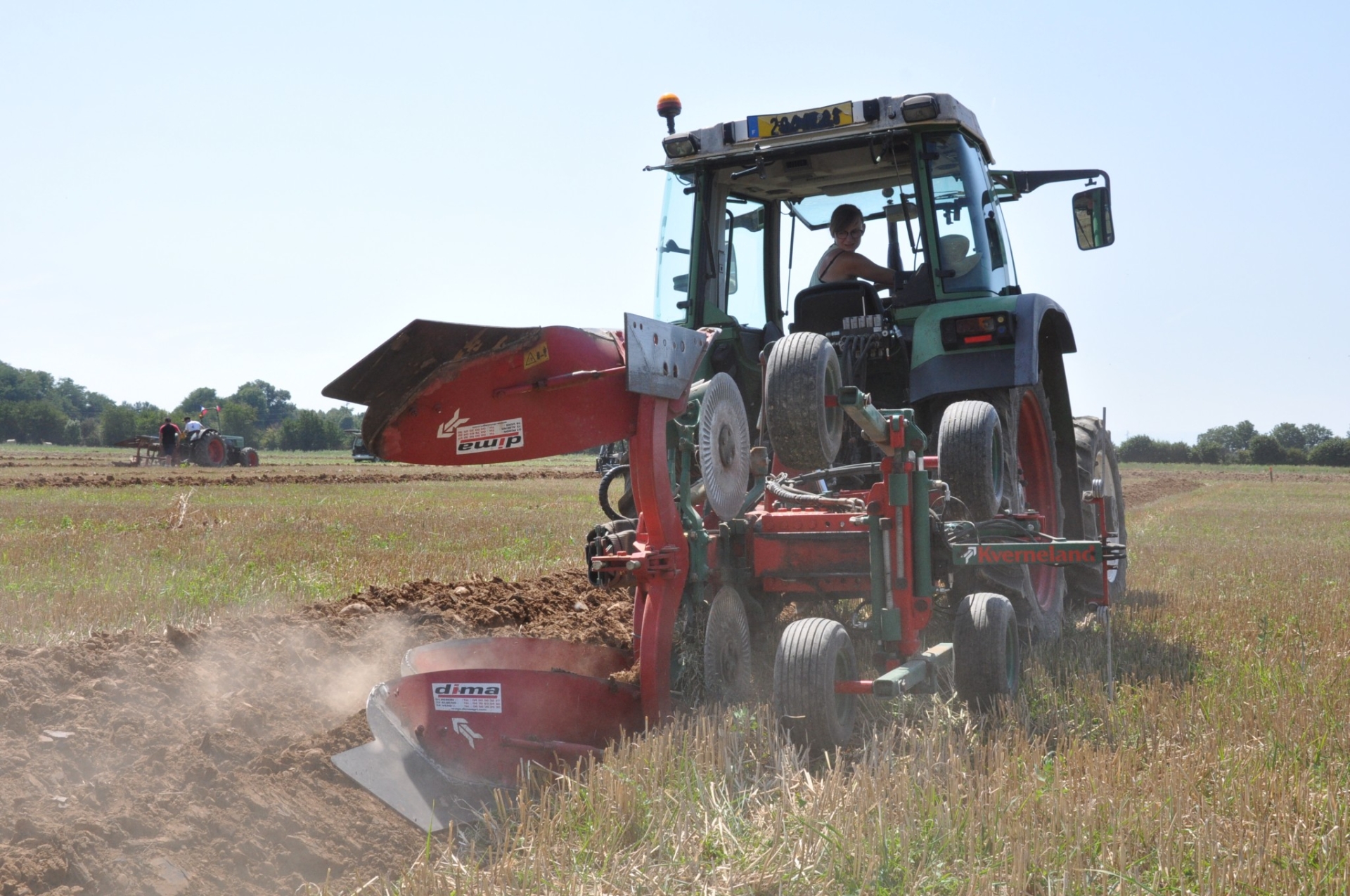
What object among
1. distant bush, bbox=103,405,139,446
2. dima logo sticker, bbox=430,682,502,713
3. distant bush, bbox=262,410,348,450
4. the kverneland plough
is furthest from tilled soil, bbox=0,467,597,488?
distant bush, bbox=103,405,139,446

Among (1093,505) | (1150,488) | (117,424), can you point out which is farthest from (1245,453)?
(117,424)

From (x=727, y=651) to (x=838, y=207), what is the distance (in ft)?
8.28

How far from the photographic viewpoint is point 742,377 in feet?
17.3

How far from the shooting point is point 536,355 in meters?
3.14

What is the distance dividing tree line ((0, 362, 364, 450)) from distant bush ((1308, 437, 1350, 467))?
4968cm

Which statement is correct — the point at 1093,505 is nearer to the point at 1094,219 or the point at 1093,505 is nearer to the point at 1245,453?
the point at 1094,219

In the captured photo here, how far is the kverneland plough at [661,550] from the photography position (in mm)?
3100

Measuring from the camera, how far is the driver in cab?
5.15m

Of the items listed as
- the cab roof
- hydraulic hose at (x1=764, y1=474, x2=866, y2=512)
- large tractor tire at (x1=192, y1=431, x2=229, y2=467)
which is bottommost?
hydraulic hose at (x1=764, y1=474, x2=866, y2=512)

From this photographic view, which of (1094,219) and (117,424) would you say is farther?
(117,424)

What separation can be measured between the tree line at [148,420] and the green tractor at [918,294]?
185 ft

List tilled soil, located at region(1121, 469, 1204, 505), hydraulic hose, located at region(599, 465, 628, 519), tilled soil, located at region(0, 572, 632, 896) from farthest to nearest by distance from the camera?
tilled soil, located at region(1121, 469, 1204, 505), hydraulic hose, located at region(599, 465, 628, 519), tilled soil, located at region(0, 572, 632, 896)

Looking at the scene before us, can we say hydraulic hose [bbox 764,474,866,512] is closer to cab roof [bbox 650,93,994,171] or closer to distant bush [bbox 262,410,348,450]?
cab roof [bbox 650,93,994,171]

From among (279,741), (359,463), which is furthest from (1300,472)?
(279,741)
